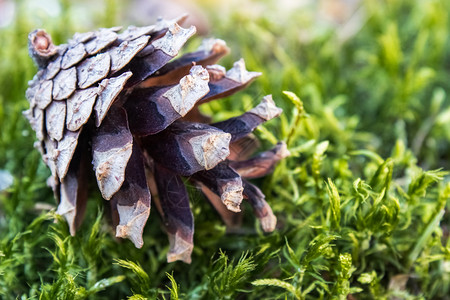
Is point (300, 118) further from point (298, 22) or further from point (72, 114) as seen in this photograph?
point (298, 22)

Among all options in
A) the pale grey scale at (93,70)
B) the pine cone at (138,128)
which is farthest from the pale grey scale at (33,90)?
the pale grey scale at (93,70)

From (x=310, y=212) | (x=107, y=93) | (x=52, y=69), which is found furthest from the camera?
(x=310, y=212)

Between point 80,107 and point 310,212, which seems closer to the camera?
point 80,107

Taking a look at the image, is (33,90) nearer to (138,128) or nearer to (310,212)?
(138,128)

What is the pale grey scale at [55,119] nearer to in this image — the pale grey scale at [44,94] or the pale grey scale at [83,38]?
the pale grey scale at [44,94]

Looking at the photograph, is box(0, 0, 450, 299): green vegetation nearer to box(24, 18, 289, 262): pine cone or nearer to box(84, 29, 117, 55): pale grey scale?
box(24, 18, 289, 262): pine cone

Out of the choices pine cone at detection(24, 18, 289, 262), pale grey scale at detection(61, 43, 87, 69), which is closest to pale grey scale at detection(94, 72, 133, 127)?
pine cone at detection(24, 18, 289, 262)

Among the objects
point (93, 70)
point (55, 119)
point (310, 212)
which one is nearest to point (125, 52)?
point (93, 70)
